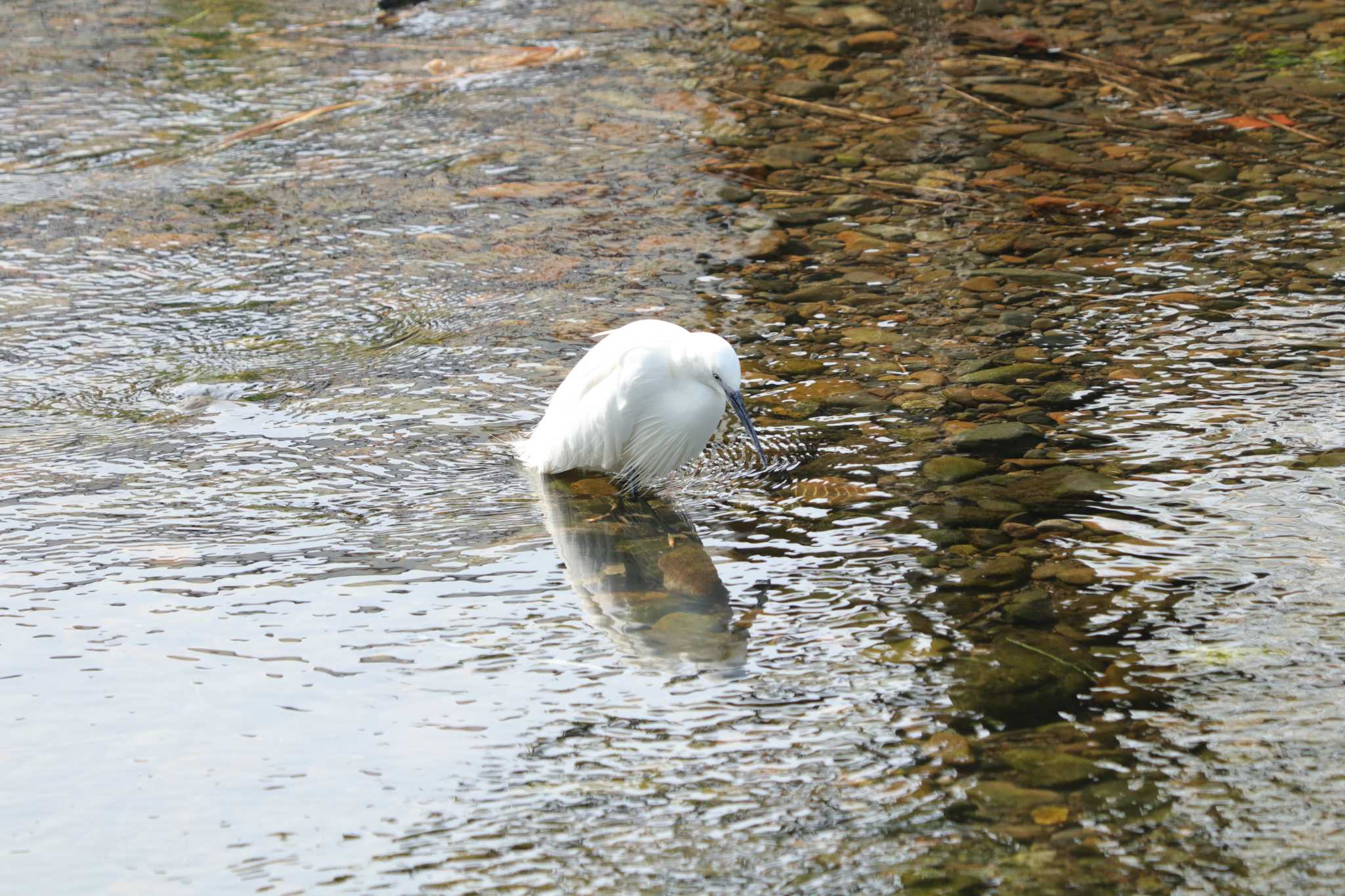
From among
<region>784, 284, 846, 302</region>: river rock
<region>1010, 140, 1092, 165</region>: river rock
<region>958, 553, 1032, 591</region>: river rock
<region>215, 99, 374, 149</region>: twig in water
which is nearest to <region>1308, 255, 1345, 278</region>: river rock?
<region>1010, 140, 1092, 165</region>: river rock

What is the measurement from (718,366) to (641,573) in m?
0.53

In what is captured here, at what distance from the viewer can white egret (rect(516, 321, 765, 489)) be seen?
350cm

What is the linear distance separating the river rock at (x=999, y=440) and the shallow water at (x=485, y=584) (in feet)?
0.59

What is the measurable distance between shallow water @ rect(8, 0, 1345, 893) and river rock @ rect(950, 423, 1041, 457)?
0.18 m

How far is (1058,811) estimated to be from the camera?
2.44 metres

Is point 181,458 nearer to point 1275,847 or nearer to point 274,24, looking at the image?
point 1275,847

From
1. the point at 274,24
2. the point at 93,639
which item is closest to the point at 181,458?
the point at 93,639

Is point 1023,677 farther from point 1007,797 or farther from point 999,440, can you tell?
point 999,440

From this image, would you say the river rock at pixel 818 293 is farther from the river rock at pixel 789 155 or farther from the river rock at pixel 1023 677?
the river rock at pixel 1023 677

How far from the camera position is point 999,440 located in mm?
3750

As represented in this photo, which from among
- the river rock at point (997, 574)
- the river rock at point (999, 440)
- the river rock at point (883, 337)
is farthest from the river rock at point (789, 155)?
the river rock at point (997, 574)

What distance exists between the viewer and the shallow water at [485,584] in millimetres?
2508

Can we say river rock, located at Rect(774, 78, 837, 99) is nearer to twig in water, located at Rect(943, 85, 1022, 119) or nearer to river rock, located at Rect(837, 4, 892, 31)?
twig in water, located at Rect(943, 85, 1022, 119)

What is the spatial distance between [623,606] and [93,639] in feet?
3.83
